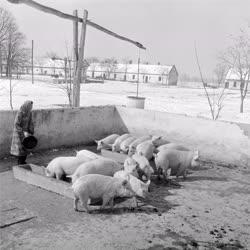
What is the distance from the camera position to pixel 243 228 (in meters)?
5.67

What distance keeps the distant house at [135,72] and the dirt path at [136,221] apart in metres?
75.7

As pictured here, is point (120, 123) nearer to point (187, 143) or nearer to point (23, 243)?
point (187, 143)

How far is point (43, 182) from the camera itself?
677 centimetres

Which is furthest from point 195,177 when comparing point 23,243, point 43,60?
point 43,60

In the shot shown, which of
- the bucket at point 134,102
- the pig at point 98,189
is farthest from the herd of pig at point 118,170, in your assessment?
the bucket at point 134,102

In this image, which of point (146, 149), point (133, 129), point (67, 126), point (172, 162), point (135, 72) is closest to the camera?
point (172, 162)

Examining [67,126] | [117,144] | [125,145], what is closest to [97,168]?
[125,145]

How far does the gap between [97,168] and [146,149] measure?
219 cm

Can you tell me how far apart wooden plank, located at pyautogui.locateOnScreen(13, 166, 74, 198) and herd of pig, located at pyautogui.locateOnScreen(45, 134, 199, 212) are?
24 centimetres

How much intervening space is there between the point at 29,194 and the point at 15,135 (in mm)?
1943

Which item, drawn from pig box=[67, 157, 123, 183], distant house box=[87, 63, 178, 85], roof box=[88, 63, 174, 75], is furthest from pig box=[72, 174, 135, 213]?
roof box=[88, 63, 174, 75]

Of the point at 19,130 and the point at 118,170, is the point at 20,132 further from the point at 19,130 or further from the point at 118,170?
the point at 118,170

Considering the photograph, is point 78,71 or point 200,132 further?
point 78,71

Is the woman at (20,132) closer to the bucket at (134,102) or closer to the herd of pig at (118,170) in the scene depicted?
the herd of pig at (118,170)
